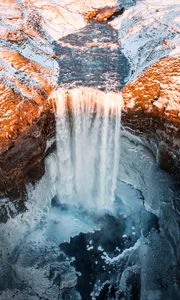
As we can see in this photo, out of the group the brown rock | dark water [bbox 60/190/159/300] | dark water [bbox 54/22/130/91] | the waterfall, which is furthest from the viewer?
the brown rock

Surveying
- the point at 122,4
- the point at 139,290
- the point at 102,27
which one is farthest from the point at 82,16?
the point at 139,290

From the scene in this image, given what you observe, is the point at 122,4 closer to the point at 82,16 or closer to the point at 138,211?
the point at 82,16

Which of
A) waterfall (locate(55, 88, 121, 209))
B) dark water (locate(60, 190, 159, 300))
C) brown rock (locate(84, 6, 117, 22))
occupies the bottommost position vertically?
dark water (locate(60, 190, 159, 300))

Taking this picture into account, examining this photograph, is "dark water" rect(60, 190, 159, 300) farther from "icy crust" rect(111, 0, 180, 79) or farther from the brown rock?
the brown rock

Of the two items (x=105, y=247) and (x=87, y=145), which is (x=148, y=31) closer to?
(x=87, y=145)

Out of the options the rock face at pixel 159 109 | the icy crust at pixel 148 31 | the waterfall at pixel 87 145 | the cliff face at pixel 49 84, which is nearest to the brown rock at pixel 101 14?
the icy crust at pixel 148 31

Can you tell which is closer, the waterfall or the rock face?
the rock face

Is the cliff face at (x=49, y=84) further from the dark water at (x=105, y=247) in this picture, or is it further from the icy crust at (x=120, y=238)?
the dark water at (x=105, y=247)

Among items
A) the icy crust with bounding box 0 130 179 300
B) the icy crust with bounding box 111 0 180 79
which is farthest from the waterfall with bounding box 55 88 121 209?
the icy crust with bounding box 111 0 180 79
